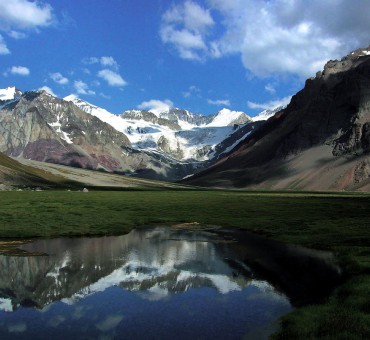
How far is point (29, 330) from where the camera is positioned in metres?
21.9

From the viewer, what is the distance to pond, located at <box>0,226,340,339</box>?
2236 cm

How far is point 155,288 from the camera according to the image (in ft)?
99.9

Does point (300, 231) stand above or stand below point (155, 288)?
above

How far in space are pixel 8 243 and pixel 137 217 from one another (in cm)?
3310

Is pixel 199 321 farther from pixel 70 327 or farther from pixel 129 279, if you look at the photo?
pixel 129 279

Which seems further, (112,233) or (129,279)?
(112,233)

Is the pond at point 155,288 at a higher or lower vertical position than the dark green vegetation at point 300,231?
lower

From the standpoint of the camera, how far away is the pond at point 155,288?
2236 cm

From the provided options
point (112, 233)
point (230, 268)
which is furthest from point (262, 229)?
point (230, 268)

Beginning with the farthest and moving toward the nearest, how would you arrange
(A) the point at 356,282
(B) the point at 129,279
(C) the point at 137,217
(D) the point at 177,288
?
(C) the point at 137,217 → (B) the point at 129,279 → (D) the point at 177,288 → (A) the point at 356,282

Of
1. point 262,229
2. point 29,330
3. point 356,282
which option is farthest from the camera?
point 262,229

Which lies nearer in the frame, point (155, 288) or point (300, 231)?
point (155, 288)

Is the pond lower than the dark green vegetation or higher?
lower

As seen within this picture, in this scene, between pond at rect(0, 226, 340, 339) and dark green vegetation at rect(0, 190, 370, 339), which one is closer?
dark green vegetation at rect(0, 190, 370, 339)
